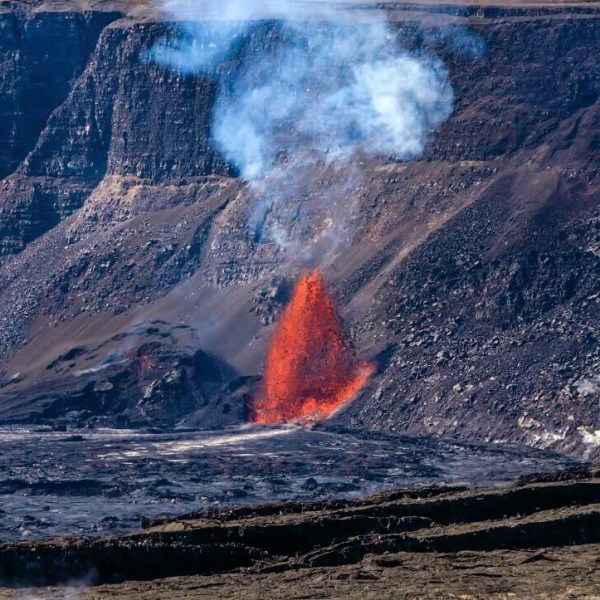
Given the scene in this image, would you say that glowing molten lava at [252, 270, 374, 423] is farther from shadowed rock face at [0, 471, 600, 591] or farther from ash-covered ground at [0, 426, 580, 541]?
shadowed rock face at [0, 471, 600, 591]

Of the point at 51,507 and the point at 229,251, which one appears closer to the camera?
the point at 51,507

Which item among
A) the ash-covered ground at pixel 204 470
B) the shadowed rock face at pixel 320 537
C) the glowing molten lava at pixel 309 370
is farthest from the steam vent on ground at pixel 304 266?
the shadowed rock face at pixel 320 537

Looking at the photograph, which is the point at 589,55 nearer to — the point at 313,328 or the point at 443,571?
the point at 313,328

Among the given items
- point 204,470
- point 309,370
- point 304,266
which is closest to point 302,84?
point 304,266

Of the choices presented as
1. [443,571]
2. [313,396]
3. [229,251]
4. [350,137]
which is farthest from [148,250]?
[443,571]

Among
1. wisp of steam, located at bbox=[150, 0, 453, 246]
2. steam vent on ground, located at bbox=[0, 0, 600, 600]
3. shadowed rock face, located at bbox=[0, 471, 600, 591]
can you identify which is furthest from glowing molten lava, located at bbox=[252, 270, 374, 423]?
shadowed rock face, located at bbox=[0, 471, 600, 591]

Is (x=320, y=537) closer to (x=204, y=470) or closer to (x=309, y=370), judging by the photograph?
(x=204, y=470)
